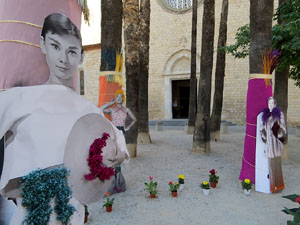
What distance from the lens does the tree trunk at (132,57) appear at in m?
6.91

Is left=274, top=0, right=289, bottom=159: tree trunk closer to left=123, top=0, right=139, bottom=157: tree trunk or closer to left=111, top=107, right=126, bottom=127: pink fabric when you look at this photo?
left=123, top=0, right=139, bottom=157: tree trunk

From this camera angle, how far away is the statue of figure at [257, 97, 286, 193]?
4410 millimetres

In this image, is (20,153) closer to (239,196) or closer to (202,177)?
(239,196)

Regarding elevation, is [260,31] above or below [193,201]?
above

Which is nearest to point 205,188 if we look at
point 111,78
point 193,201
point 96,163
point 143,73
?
point 193,201

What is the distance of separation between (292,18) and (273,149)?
3.65m

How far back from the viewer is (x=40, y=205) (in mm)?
1547

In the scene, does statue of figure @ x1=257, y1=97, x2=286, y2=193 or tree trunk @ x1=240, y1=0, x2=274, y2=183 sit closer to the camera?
statue of figure @ x1=257, y1=97, x2=286, y2=193

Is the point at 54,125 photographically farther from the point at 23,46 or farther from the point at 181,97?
the point at 181,97

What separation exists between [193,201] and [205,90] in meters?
4.32

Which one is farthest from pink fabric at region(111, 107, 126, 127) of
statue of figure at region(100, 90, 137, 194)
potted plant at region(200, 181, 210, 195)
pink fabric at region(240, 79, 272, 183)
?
pink fabric at region(240, 79, 272, 183)

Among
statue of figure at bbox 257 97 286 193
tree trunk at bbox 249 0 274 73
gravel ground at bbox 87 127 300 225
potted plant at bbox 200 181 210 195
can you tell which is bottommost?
gravel ground at bbox 87 127 300 225

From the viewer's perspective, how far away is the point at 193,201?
14.2 feet

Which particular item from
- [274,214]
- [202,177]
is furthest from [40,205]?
[202,177]
